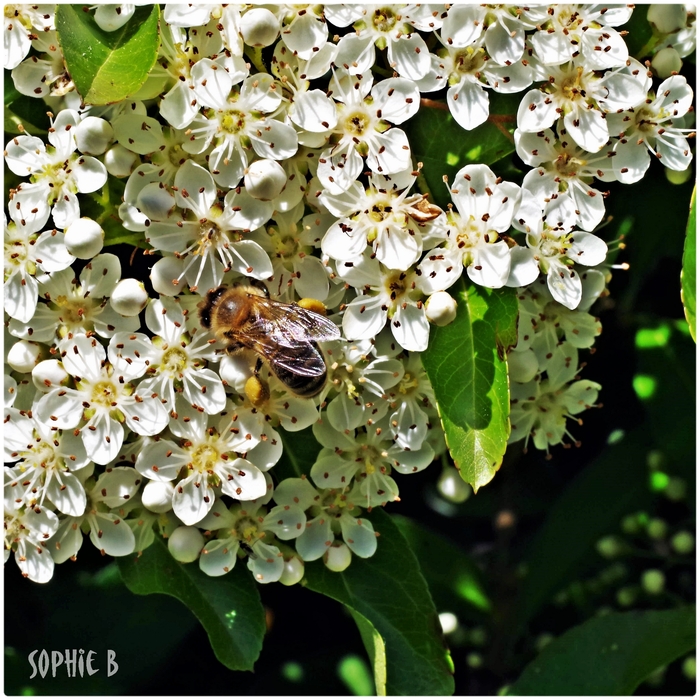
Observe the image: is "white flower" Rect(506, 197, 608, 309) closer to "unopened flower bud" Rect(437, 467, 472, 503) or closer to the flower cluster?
the flower cluster

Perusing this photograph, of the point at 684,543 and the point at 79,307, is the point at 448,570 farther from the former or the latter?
the point at 79,307

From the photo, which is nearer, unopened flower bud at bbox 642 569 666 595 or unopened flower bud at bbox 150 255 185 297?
unopened flower bud at bbox 150 255 185 297

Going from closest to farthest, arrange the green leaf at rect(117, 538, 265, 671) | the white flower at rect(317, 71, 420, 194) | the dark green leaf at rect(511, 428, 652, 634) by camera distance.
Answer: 1. the white flower at rect(317, 71, 420, 194)
2. the green leaf at rect(117, 538, 265, 671)
3. the dark green leaf at rect(511, 428, 652, 634)

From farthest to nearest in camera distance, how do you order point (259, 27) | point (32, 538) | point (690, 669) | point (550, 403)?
point (690, 669)
point (550, 403)
point (32, 538)
point (259, 27)

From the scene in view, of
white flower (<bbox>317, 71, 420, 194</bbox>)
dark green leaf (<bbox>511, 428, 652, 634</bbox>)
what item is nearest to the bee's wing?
white flower (<bbox>317, 71, 420, 194</bbox>)

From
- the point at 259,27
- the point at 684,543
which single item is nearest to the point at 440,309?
the point at 259,27

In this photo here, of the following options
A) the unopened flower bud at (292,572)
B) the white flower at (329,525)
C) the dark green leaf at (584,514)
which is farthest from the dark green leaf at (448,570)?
the unopened flower bud at (292,572)
